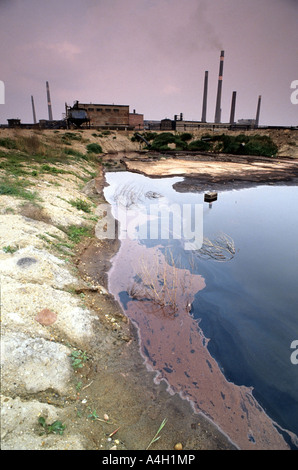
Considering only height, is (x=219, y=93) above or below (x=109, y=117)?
above

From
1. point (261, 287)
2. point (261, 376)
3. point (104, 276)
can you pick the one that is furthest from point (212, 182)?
point (261, 376)

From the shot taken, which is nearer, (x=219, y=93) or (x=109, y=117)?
(x=109, y=117)

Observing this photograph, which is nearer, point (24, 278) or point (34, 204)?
point (24, 278)

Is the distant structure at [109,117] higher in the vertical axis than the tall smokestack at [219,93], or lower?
lower

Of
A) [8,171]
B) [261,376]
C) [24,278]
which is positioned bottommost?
[261,376]

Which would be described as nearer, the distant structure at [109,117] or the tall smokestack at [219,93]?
the distant structure at [109,117]

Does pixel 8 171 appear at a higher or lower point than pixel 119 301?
higher

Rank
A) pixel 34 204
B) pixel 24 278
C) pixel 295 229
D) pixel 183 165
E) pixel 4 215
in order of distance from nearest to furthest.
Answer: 1. pixel 24 278
2. pixel 4 215
3. pixel 34 204
4. pixel 295 229
5. pixel 183 165

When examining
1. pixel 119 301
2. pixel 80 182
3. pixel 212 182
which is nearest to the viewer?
pixel 119 301

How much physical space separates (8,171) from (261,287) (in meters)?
12.4

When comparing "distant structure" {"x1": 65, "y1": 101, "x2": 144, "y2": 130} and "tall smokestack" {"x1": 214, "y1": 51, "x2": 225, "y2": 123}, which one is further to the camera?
"tall smokestack" {"x1": 214, "y1": 51, "x2": 225, "y2": 123}

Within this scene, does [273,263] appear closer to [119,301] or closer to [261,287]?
[261,287]

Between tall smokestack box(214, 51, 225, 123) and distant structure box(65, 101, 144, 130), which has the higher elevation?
tall smokestack box(214, 51, 225, 123)

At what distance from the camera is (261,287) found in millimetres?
7363
